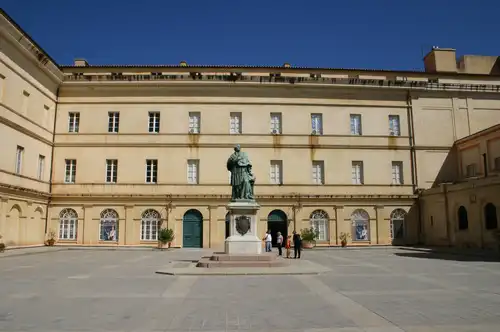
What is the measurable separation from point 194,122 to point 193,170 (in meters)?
3.93

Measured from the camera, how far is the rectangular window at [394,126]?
3522cm

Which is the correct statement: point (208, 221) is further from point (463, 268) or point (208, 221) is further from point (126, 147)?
point (463, 268)

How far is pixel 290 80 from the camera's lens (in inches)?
1356

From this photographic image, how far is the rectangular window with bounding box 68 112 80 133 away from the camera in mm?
33750

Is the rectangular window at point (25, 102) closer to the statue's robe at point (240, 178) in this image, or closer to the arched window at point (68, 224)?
the arched window at point (68, 224)

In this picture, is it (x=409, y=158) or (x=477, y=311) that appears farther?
(x=409, y=158)

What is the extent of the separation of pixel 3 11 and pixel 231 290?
23059 mm

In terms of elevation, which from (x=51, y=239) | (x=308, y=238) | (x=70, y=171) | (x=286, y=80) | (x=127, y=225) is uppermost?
(x=286, y=80)

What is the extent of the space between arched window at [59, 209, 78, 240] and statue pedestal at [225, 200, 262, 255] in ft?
63.0

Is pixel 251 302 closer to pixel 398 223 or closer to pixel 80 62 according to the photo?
pixel 398 223

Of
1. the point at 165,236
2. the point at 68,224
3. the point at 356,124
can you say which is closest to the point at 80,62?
the point at 68,224

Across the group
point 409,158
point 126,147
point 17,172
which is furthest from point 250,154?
point 17,172

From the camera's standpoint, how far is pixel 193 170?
33.3 m

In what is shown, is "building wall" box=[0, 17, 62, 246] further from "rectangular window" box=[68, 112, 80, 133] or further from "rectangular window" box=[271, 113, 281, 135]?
"rectangular window" box=[271, 113, 281, 135]
